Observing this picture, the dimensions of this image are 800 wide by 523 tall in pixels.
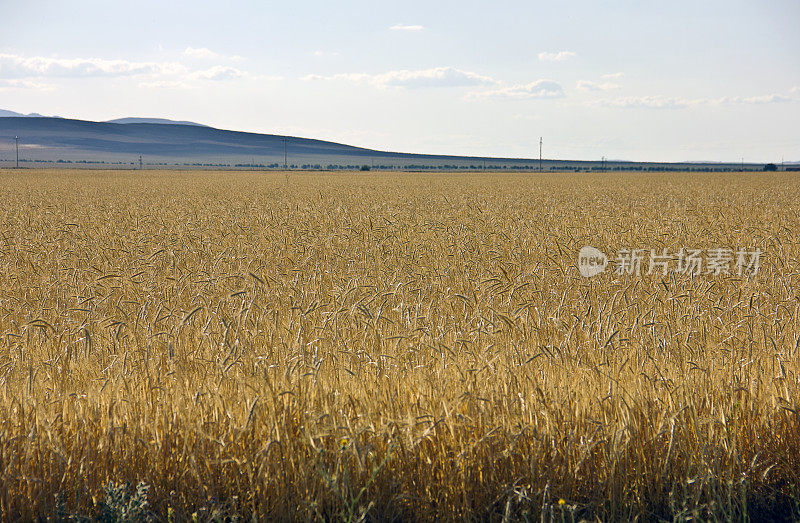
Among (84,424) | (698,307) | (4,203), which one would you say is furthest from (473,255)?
(4,203)

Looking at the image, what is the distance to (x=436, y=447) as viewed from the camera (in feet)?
10.5

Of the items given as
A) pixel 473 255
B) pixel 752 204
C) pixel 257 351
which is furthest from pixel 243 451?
pixel 752 204

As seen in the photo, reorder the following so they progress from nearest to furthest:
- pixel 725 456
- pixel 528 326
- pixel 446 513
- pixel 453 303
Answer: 1. pixel 446 513
2. pixel 725 456
3. pixel 528 326
4. pixel 453 303

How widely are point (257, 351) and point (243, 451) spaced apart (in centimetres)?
137

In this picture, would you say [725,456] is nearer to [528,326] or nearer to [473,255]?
[528,326]

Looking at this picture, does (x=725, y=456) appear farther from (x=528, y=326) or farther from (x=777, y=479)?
(x=528, y=326)

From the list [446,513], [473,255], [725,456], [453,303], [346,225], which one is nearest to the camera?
[446,513]

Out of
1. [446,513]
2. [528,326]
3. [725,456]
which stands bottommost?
[446,513]

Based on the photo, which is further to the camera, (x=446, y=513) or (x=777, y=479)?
(x=777, y=479)

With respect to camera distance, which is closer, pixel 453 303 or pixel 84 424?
pixel 84 424

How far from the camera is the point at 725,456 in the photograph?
10.8ft

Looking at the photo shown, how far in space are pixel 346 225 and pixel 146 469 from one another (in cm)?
959

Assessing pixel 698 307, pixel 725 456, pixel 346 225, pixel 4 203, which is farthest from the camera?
pixel 4 203

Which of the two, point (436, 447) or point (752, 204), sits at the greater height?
point (752, 204)
